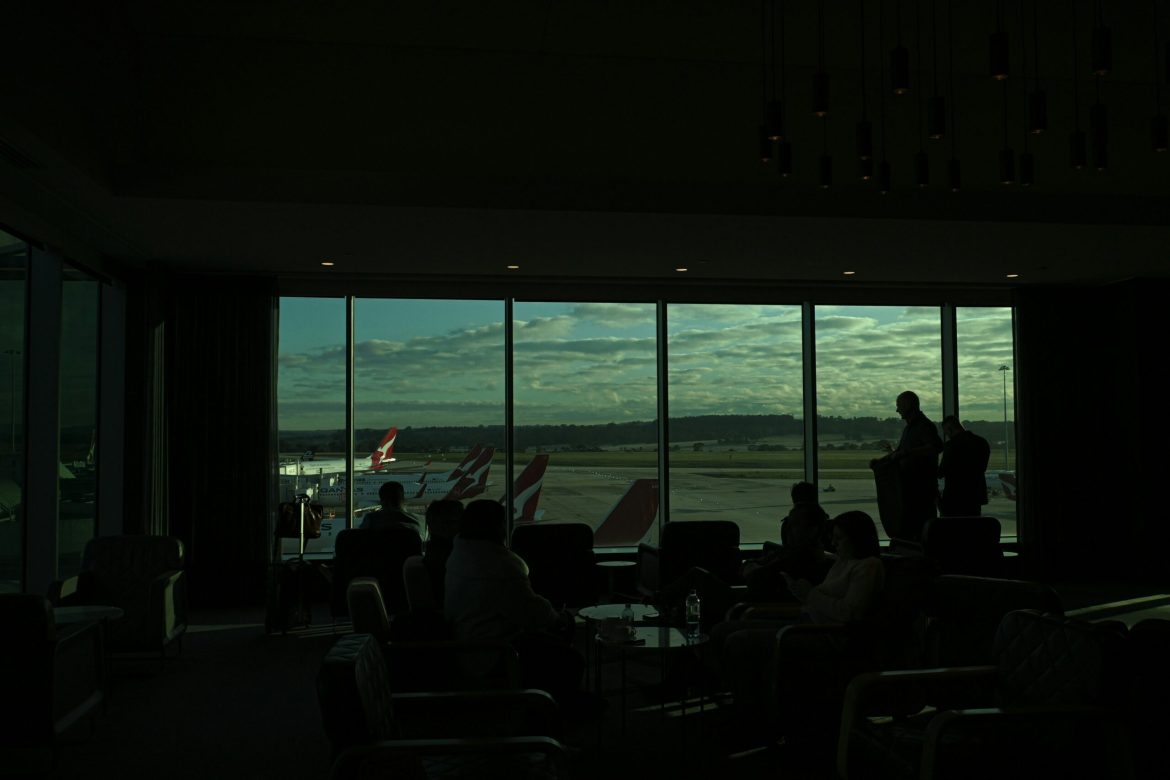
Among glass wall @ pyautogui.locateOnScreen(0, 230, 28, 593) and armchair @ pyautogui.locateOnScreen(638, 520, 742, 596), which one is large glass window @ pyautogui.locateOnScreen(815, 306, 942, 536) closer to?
armchair @ pyautogui.locateOnScreen(638, 520, 742, 596)

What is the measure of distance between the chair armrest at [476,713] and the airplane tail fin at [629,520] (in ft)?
31.4

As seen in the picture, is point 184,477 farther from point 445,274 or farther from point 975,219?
point 975,219

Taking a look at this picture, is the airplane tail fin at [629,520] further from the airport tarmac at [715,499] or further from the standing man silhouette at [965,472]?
the standing man silhouette at [965,472]

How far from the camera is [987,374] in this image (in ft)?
31.6

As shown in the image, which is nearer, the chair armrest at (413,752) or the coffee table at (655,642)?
the chair armrest at (413,752)

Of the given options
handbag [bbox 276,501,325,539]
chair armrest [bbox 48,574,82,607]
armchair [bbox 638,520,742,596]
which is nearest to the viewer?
chair armrest [bbox 48,574,82,607]

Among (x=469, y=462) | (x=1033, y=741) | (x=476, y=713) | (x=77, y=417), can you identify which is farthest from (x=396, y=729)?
(x=469, y=462)

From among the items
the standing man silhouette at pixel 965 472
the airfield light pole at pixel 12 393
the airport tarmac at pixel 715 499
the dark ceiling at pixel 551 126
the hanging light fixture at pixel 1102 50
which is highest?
the dark ceiling at pixel 551 126

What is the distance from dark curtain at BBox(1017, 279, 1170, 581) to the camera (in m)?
9.29

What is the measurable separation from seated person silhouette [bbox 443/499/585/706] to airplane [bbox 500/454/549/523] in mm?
4848

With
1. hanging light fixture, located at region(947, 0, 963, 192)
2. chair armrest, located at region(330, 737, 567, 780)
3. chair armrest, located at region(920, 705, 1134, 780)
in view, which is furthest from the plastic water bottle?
hanging light fixture, located at region(947, 0, 963, 192)

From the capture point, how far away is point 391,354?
351 inches

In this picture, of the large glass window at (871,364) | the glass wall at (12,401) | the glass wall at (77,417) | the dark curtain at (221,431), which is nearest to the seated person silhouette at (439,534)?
the glass wall at (12,401)

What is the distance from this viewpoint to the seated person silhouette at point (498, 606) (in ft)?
13.0
